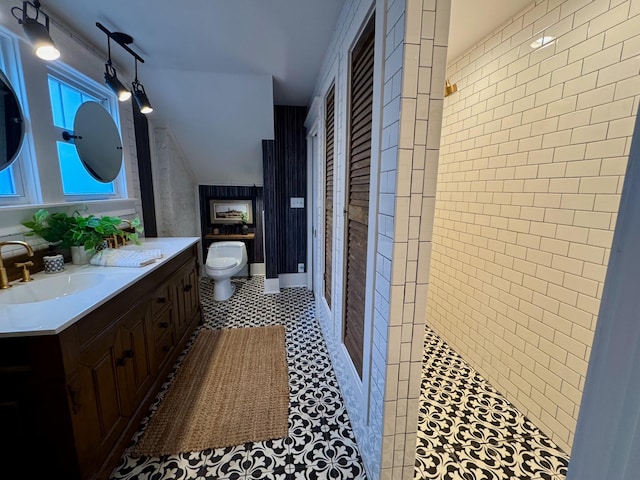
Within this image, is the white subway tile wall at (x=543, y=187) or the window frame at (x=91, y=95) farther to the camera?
the window frame at (x=91, y=95)

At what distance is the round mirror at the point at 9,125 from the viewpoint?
144 cm

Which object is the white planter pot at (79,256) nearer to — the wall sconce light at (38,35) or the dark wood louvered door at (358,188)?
the wall sconce light at (38,35)

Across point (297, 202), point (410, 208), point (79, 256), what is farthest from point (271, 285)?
point (410, 208)

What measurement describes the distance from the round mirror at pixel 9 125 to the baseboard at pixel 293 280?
9.04ft

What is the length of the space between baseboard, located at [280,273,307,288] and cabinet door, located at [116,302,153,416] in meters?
2.22

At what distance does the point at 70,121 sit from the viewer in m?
1.94

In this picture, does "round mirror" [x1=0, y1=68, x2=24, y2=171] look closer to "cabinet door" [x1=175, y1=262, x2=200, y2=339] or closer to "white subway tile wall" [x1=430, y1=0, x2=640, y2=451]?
"cabinet door" [x1=175, y1=262, x2=200, y2=339]

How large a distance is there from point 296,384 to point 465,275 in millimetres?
1536

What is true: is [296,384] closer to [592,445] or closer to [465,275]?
[465,275]

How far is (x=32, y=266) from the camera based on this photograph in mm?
1493

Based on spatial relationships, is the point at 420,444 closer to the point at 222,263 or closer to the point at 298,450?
the point at 298,450

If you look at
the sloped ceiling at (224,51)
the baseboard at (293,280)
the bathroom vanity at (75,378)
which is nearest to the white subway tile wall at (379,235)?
the sloped ceiling at (224,51)

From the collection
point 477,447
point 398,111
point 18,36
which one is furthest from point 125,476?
point 18,36

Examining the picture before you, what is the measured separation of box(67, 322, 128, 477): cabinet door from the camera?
3.47 feet
